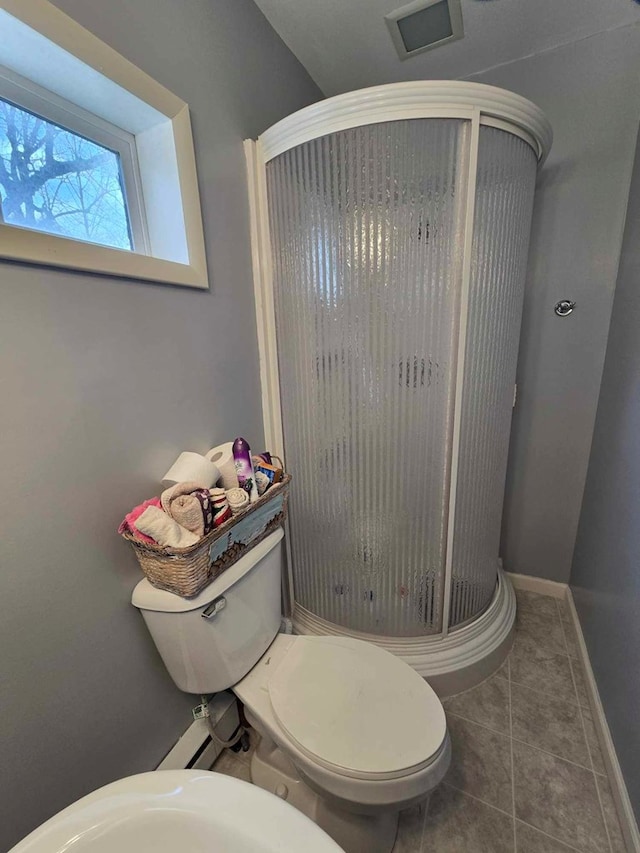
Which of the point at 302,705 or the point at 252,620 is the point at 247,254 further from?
the point at 302,705

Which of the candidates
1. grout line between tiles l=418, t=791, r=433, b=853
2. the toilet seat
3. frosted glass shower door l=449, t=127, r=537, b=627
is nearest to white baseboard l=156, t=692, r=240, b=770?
the toilet seat

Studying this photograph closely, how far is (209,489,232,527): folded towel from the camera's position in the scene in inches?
34.1

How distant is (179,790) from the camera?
582mm

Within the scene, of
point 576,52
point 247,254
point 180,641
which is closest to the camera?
point 180,641

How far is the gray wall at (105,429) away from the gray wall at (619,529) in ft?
4.09

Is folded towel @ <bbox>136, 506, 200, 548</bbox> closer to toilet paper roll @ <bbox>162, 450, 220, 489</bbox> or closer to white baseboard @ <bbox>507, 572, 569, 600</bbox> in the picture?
toilet paper roll @ <bbox>162, 450, 220, 489</bbox>

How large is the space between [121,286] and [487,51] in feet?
5.02

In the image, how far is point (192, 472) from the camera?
0.92m

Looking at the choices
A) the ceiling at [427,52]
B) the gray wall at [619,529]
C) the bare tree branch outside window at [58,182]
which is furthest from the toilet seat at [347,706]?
the ceiling at [427,52]

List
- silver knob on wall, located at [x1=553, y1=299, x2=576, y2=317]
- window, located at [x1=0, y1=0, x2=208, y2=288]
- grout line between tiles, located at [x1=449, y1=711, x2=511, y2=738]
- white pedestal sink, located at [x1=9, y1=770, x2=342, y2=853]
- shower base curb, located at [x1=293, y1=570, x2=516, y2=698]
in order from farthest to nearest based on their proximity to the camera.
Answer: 1. silver knob on wall, located at [x1=553, y1=299, x2=576, y2=317]
2. shower base curb, located at [x1=293, y1=570, x2=516, y2=698]
3. grout line between tiles, located at [x1=449, y1=711, x2=511, y2=738]
4. window, located at [x1=0, y1=0, x2=208, y2=288]
5. white pedestal sink, located at [x1=9, y1=770, x2=342, y2=853]

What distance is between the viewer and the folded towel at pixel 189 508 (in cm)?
81

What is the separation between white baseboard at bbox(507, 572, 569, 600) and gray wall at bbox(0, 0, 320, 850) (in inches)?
61.3

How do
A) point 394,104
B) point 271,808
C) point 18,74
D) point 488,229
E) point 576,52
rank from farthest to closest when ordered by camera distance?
point 576,52 < point 488,229 < point 394,104 < point 18,74 < point 271,808

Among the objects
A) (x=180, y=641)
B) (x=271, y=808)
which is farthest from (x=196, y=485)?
(x=271, y=808)
